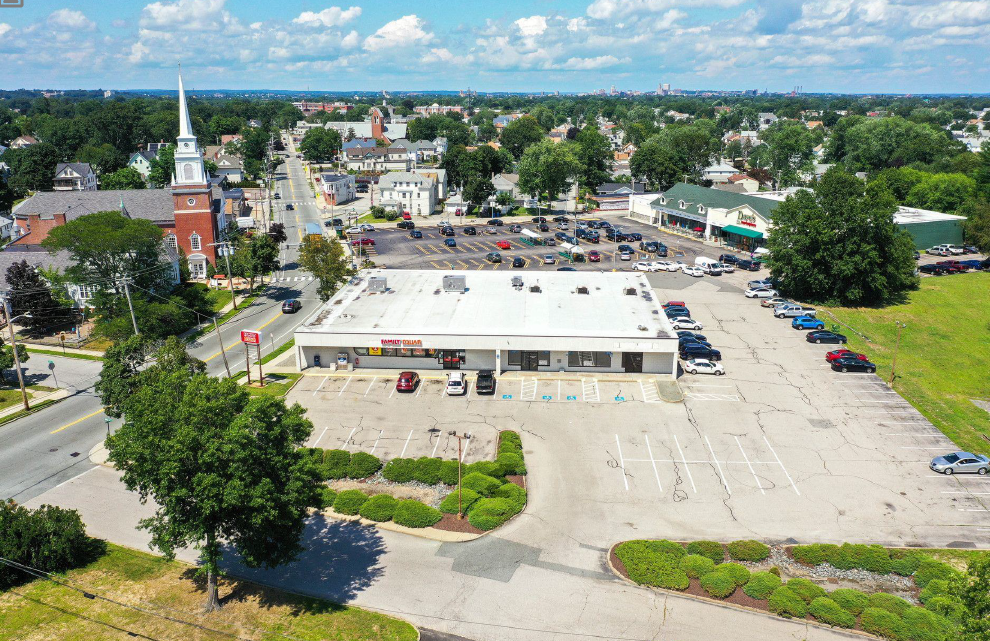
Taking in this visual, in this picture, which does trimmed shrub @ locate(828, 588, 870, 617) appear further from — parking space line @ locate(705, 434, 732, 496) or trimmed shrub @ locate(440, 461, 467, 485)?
trimmed shrub @ locate(440, 461, 467, 485)

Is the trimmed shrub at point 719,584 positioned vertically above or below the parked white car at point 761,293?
below

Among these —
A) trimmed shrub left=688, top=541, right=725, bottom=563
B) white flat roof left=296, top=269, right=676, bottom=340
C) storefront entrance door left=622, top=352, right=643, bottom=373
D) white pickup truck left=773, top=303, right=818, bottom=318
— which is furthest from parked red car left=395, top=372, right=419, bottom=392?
white pickup truck left=773, top=303, right=818, bottom=318

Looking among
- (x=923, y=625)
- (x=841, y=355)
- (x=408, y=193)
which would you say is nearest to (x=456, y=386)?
(x=923, y=625)

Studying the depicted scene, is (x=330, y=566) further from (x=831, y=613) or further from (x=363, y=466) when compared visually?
(x=831, y=613)

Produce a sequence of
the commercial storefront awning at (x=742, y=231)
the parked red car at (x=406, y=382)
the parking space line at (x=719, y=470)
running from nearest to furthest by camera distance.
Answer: the parking space line at (x=719, y=470) < the parked red car at (x=406, y=382) < the commercial storefront awning at (x=742, y=231)

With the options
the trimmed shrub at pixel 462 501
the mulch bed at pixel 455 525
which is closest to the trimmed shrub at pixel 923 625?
the mulch bed at pixel 455 525

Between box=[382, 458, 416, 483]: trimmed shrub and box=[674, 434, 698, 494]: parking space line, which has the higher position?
box=[382, 458, 416, 483]: trimmed shrub

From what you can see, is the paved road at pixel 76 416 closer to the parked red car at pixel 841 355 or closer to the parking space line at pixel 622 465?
the parking space line at pixel 622 465
